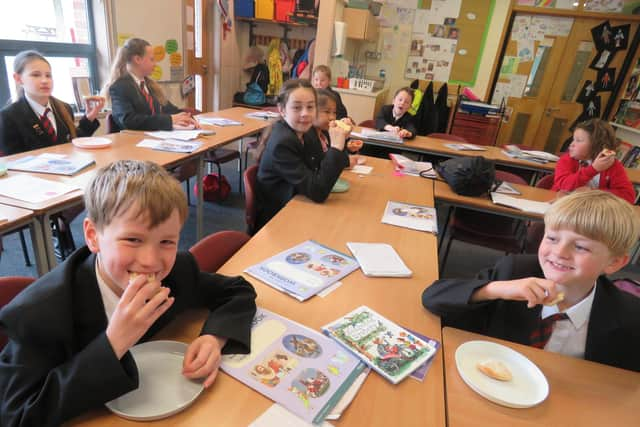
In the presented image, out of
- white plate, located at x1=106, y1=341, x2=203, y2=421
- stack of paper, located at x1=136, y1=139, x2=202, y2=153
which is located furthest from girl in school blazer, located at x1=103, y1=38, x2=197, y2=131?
white plate, located at x1=106, y1=341, x2=203, y2=421

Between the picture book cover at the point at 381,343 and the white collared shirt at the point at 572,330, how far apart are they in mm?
421

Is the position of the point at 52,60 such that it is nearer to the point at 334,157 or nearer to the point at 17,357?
the point at 334,157

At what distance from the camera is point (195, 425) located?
28.4 inches

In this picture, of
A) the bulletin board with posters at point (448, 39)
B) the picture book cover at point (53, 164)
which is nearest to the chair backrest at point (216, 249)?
the picture book cover at point (53, 164)

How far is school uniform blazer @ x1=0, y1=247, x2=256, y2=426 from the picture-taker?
66 centimetres

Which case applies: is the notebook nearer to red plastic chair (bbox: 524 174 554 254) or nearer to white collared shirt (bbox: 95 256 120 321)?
white collared shirt (bbox: 95 256 120 321)

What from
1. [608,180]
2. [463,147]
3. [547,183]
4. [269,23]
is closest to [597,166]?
[608,180]

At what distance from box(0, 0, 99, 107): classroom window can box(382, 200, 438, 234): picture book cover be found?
3.19 metres

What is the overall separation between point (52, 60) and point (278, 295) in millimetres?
Answer: 3999

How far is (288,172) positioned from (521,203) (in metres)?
1.50

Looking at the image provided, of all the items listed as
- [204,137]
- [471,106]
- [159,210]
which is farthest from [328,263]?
[471,106]

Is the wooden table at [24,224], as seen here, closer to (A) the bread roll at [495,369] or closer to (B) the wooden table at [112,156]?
(B) the wooden table at [112,156]

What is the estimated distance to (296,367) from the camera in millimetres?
880

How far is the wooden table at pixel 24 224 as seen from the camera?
52.7 inches
